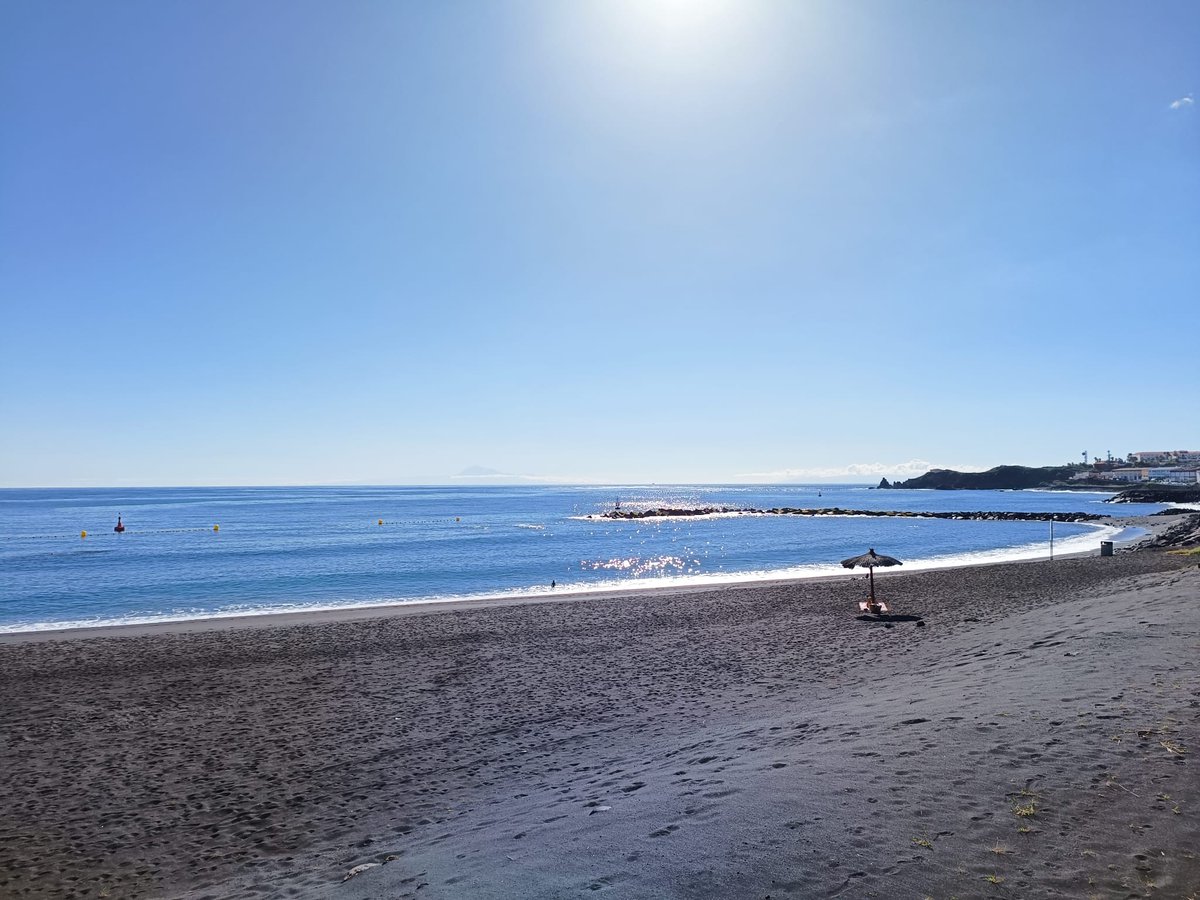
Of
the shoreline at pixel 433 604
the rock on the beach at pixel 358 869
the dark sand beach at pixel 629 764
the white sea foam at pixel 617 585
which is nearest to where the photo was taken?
the dark sand beach at pixel 629 764

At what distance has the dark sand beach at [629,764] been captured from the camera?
20.7 ft

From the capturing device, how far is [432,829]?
8672 mm

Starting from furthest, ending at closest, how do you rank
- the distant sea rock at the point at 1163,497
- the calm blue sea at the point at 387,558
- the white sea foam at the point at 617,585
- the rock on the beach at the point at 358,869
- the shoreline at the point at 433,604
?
1. the distant sea rock at the point at 1163,497
2. the calm blue sea at the point at 387,558
3. the white sea foam at the point at 617,585
4. the shoreline at the point at 433,604
5. the rock on the beach at the point at 358,869

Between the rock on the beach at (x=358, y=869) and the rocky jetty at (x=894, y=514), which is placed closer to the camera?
the rock on the beach at (x=358, y=869)

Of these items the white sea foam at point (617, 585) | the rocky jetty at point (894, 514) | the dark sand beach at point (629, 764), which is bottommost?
the rocky jetty at point (894, 514)

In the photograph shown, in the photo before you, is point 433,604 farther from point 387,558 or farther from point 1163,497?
point 1163,497

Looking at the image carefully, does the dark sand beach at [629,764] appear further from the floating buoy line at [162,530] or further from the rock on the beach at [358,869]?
the floating buoy line at [162,530]

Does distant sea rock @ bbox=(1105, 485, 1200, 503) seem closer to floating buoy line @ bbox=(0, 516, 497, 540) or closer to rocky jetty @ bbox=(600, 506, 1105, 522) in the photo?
rocky jetty @ bbox=(600, 506, 1105, 522)

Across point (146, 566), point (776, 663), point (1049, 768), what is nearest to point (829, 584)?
point (776, 663)

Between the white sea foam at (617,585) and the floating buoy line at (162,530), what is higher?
the floating buoy line at (162,530)

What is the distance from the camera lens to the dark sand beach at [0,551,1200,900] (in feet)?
20.7

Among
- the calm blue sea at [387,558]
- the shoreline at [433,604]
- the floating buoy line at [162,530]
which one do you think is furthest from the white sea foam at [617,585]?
the floating buoy line at [162,530]

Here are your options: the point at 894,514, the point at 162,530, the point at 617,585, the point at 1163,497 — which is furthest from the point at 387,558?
the point at 1163,497

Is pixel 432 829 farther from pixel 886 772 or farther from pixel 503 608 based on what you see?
pixel 503 608
